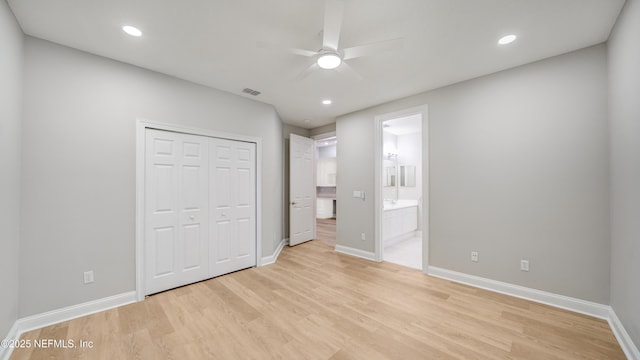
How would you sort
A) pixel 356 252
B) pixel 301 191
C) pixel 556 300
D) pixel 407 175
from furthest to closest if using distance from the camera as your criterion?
pixel 407 175, pixel 301 191, pixel 356 252, pixel 556 300

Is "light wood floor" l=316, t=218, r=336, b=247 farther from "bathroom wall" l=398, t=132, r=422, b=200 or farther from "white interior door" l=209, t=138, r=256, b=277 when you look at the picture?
"bathroom wall" l=398, t=132, r=422, b=200

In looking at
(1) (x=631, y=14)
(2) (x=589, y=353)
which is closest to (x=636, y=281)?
(2) (x=589, y=353)

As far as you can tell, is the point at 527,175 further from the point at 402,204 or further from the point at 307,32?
the point at 402,204

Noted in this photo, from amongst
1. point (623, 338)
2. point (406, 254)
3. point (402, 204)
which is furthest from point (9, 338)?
point (402, 204)

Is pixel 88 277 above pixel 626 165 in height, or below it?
below

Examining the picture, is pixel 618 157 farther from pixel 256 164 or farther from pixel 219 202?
pixel 219 202

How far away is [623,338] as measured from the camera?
189cm

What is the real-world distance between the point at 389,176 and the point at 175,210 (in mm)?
5384

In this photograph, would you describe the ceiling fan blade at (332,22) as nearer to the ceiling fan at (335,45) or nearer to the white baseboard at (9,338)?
the ceiling fan at (335,45)

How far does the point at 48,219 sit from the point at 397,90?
14.4 ft

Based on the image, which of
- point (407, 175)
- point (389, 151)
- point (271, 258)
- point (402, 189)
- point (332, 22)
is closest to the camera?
point (332, 22)

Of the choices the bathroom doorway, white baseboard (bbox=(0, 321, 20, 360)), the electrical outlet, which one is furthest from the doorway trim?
white baseboard (bbox=(0, 321, 20, 360))

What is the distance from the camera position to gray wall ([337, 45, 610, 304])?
7.70 ft

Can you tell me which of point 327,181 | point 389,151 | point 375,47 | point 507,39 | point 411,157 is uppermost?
point 507,39
